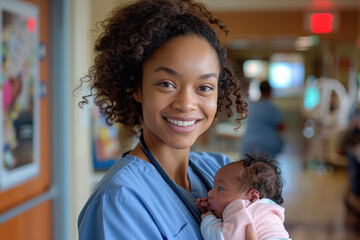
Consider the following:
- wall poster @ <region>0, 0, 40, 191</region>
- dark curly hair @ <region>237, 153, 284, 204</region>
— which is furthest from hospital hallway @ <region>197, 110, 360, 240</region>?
dark curly hair @ <region>237, 153, 284, 204</region>

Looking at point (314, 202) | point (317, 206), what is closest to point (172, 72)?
point (317, 206)

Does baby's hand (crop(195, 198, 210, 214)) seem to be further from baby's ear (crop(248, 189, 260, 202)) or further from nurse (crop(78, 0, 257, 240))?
baby's ear (crop(248, 189, 260, 202))

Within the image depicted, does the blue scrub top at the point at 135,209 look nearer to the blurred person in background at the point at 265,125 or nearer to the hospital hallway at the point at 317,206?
the hospital hallway at the point at 317,206

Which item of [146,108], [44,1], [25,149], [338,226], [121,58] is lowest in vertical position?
[338,226]

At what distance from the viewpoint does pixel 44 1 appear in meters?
2.73

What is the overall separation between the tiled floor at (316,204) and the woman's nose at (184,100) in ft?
7.21

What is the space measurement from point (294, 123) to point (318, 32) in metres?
6.11

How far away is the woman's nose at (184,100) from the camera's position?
3.46ft

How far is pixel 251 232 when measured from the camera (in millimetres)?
1026

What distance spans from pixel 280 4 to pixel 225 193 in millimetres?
7008

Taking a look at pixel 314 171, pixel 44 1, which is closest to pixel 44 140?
pixel 44 1

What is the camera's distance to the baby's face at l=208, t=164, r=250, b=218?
1126mm

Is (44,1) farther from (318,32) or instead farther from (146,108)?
(318,32)

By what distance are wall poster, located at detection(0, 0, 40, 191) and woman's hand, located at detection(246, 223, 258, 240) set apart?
1602 mm
